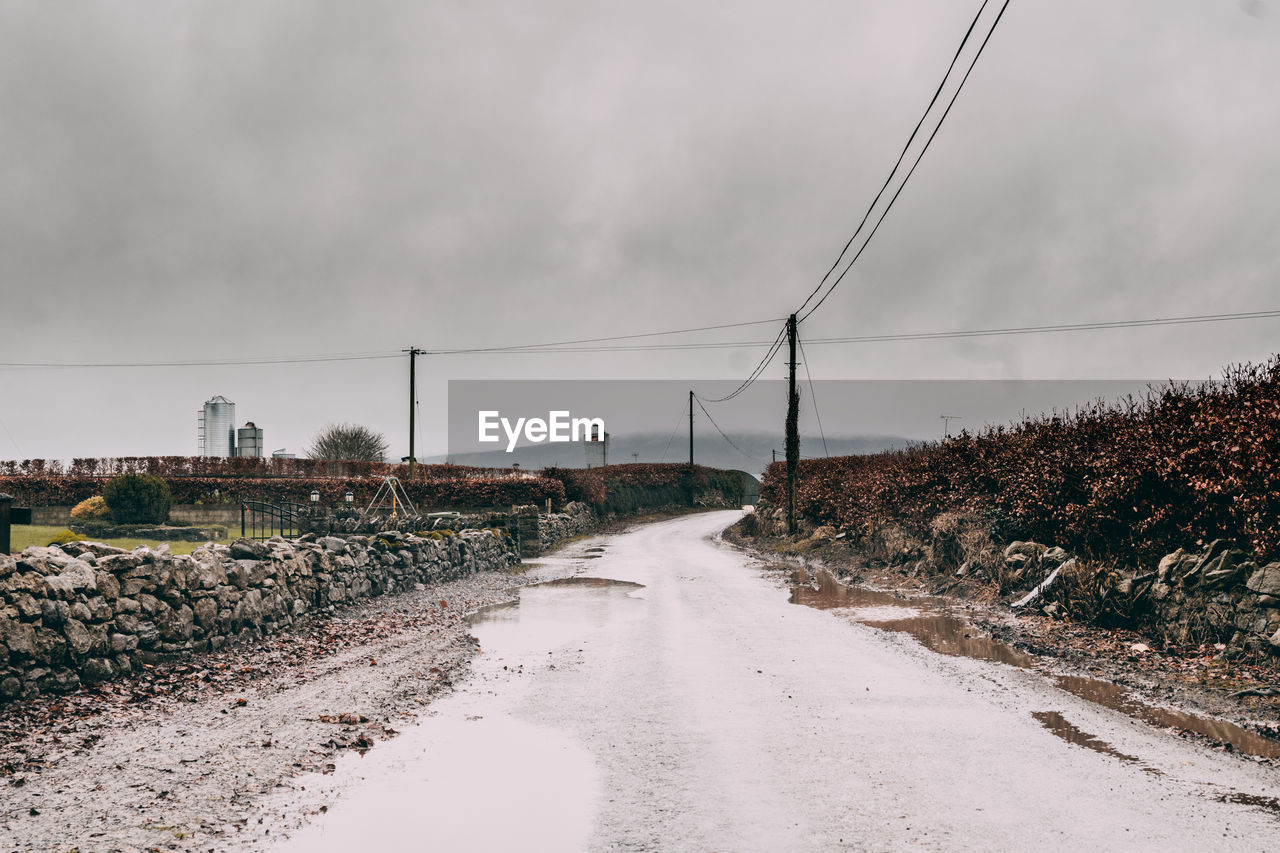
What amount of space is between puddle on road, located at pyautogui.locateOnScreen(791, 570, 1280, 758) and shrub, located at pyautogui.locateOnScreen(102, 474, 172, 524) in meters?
23.6

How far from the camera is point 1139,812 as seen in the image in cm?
514

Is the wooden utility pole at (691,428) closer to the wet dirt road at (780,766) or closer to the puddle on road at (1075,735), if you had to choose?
the wet dirt road at (780,766)

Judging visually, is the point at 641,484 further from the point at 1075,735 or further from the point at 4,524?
the point at 1075,735

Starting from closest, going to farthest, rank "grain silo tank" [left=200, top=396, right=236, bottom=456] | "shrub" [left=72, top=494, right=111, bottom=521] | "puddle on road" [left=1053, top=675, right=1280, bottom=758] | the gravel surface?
the gravel surface < "puddle on road" [left=1053, top=675, right=1280, bottom=758] < "shrub" [left=72, top=494, right=111, bottom=521] < "grain silo tank" [left=200, top=396, right=236, bottom=456]

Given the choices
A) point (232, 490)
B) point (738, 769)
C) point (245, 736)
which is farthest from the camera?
point (232, 490)

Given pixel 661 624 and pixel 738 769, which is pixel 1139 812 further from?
pixel 661 624

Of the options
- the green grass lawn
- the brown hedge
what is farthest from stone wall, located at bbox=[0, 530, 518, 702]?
the brown hedge

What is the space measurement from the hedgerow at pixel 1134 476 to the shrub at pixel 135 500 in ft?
88.1

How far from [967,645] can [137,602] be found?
11.0 meters

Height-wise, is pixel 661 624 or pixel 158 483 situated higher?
pixel 158 483

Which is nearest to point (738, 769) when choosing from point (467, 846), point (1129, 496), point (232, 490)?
point (467, 846)

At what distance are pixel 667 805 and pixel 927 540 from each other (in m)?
16.4

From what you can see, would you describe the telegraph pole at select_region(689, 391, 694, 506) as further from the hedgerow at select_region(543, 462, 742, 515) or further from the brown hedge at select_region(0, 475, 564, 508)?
the brown hedge at select_region(0, 475, 564, 508)

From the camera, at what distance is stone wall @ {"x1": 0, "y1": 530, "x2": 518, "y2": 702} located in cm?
738
